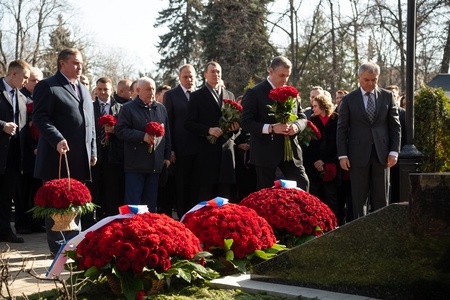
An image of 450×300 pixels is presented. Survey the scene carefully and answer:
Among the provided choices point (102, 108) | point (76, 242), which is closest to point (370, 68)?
point (102, 108)

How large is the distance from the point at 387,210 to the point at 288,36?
29.0m

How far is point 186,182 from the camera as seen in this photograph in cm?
967

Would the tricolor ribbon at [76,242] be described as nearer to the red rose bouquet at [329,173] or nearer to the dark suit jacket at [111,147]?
the dark suit jacket at [111,147]

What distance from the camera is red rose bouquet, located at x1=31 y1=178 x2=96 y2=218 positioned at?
6969mm

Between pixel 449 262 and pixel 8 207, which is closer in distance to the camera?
pixel 449 262

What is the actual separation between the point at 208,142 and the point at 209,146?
2.3 inches

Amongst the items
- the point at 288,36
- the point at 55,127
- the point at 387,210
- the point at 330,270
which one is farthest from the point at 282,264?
the point at 288,36

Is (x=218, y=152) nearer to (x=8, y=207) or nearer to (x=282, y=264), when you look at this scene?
(x=8, y=207)

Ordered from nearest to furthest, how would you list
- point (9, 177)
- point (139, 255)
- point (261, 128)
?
point (139, 255), point (261, 128), point (9, 177)

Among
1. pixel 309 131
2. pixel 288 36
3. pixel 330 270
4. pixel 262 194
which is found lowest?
pixel 330 270

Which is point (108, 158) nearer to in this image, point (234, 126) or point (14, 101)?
point (14, 101)

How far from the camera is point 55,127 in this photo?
7.73 meters

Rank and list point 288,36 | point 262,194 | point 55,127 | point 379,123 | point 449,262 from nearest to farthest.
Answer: point 449,262, point 262,194, point 55,127, point 379,123, point 288,36

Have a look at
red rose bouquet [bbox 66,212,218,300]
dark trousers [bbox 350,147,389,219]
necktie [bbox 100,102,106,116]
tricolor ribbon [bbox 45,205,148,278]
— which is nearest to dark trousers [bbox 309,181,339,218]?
dark trousers [bbox 350,147,389,219]
